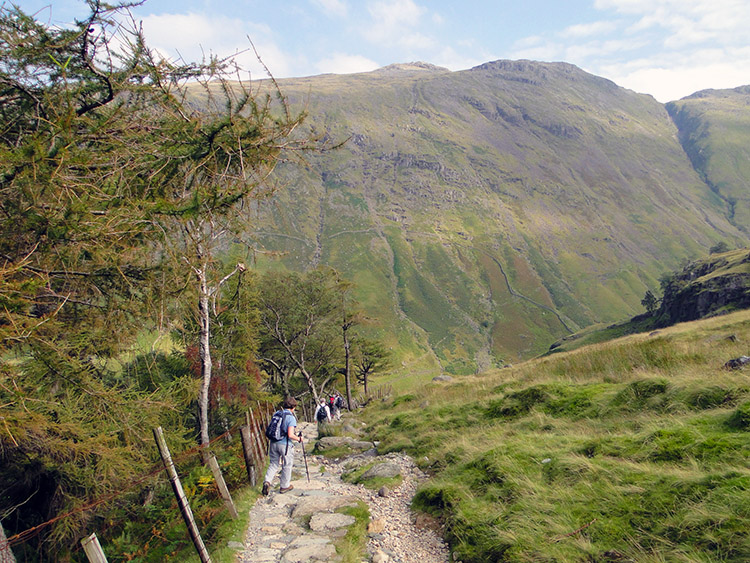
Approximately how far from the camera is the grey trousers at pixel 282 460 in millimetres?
9972

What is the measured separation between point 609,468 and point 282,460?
7245 millimetres

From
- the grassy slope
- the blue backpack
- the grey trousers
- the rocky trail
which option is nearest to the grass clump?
the rocky trail

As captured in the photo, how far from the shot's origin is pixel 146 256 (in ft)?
22.1

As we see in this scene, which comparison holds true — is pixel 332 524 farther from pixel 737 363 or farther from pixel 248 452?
pixel 737 363

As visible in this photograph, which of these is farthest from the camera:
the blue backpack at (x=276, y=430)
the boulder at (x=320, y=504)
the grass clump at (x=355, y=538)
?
the blue backpack at (x=276, y=430)

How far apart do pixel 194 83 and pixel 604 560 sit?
8.55 metres

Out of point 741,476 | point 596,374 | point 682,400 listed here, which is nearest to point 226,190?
point 741,476

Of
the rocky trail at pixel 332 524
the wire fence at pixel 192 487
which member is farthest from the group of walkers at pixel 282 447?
the wire fence at pixel 192 487

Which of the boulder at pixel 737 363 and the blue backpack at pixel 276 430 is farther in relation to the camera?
the blue backpack at pixel 276 430

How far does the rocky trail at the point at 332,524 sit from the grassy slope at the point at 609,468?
0.52m

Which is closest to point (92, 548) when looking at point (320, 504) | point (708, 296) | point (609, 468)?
point (320, 504)

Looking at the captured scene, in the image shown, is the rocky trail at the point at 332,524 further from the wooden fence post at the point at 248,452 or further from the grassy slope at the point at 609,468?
the wooden fence post at the point at 248,452

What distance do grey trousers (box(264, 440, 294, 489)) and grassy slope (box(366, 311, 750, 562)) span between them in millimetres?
3443

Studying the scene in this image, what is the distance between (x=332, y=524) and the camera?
7543mm
